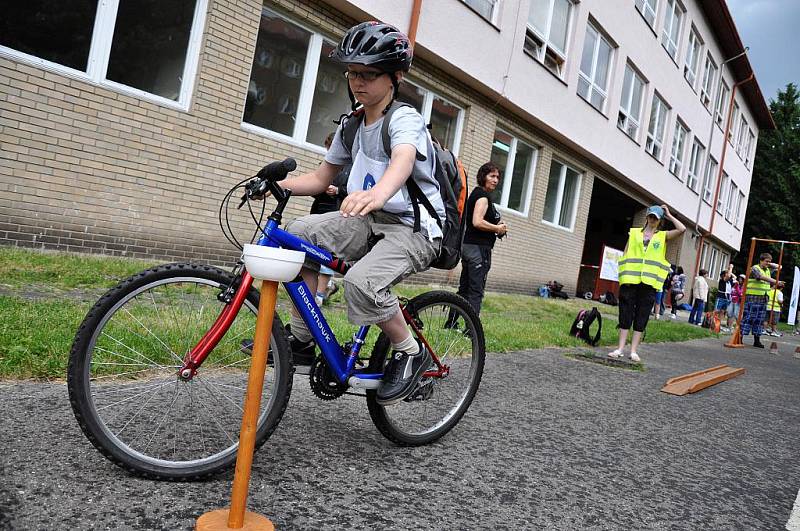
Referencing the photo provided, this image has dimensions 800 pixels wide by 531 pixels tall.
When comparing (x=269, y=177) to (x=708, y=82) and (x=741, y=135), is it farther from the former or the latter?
(x=741, y=135)

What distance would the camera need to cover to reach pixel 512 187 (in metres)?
14.7

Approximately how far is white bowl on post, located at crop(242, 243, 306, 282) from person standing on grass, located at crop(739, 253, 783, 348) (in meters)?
14.7

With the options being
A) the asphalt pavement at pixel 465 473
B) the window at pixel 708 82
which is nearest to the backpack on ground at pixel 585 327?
the asphalt pavement at pixel 465 473

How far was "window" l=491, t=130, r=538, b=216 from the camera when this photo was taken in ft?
46.2

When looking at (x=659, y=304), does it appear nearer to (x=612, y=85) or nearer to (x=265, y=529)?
(x=612, y=85)

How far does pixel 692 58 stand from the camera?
23516 millimetres

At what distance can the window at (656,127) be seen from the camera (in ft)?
67.5

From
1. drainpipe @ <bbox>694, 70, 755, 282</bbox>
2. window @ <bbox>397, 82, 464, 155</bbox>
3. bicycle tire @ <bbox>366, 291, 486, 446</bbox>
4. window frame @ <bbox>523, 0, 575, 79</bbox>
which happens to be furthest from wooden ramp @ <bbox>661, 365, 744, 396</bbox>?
drainpipe @ <bbox>694, 70, 755, 282</bbox>

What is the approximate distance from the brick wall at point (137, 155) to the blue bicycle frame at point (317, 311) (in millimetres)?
5193

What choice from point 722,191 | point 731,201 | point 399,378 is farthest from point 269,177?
point 731,201

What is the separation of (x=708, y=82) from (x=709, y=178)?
14.0ft

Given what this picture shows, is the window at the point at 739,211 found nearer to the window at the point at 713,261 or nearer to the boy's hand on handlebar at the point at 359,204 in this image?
the window at the point at 713,261

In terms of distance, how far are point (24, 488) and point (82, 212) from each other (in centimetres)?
560

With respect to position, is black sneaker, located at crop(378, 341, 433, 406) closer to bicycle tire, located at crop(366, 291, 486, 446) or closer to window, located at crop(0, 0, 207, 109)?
bicycle tire, located at crop(366, 291, 486, 446)
